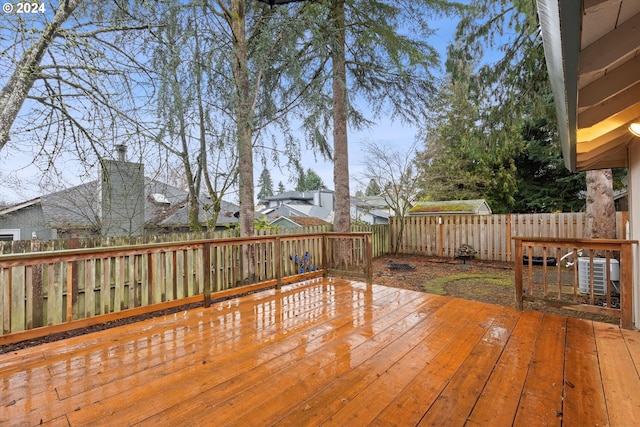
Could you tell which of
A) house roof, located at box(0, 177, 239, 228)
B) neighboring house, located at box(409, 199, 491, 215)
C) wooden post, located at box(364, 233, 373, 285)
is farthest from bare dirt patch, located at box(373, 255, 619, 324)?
house roof, located at box(0, 177, 239, 228)

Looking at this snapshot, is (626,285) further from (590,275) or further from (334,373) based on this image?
(334,373)

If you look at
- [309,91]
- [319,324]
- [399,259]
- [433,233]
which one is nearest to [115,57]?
[309,91]

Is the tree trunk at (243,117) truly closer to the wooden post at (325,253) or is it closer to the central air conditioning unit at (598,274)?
the wooden post at (325,253)

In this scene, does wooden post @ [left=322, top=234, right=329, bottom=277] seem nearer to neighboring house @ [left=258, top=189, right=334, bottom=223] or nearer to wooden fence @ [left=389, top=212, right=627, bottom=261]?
wooden fence @ [left=389, top=212, right=627, bottom=261]

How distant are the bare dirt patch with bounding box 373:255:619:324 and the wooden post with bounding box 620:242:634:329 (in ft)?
2.19

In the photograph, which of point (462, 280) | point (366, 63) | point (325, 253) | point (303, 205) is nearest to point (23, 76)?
point (325, 253)

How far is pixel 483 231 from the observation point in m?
8.89

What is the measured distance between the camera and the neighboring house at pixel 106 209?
516 cm

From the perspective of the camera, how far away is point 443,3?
645 cm

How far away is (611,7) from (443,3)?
674cm

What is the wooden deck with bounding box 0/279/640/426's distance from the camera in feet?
5.47

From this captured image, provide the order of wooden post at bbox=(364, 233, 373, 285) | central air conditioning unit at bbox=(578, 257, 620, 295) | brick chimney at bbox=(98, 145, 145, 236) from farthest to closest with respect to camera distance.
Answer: wooden post at bbox=(364, 233, 373, 285) < brick chimney at bbox=(98, 145, 145, 236) < central air conditioning unit at bbox=(578, 257, 620, 295)

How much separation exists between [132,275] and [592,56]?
4.08 meters

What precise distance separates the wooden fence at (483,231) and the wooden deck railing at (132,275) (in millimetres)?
4862
